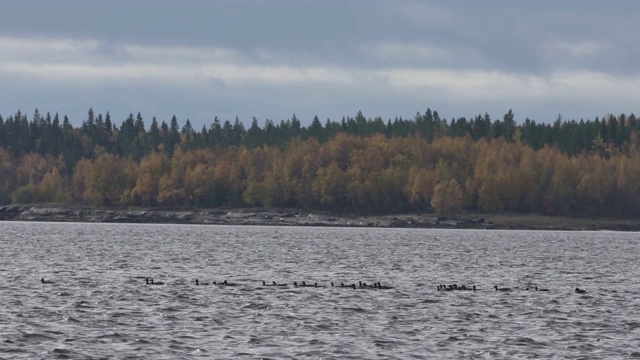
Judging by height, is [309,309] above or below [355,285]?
below

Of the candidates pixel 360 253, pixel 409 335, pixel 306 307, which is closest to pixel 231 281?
pixel 306 307

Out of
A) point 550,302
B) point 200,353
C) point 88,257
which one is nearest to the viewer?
point 200,353

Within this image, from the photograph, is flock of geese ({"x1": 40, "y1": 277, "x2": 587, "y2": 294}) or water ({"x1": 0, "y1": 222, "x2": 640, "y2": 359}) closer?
water ({"x1": 0, "y1": 222, "x2": 640, "y2": 359})

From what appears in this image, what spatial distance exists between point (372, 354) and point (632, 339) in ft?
40.9

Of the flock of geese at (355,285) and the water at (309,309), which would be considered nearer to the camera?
the water at (309,309)

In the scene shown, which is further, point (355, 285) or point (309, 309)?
point (355, 285)

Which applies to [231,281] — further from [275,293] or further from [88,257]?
[88,257]

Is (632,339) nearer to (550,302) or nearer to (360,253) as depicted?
(550,302)

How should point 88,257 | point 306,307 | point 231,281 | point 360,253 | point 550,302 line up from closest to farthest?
point 306,307 < point 550,302 < point 231,281 < point 88,257 < point 360,253

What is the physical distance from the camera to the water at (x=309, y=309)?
5228 centimetres

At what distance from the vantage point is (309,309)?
66.1 m

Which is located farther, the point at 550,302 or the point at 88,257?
the point at 88,257

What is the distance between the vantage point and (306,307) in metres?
67.0

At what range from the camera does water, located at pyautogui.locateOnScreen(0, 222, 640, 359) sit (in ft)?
172
